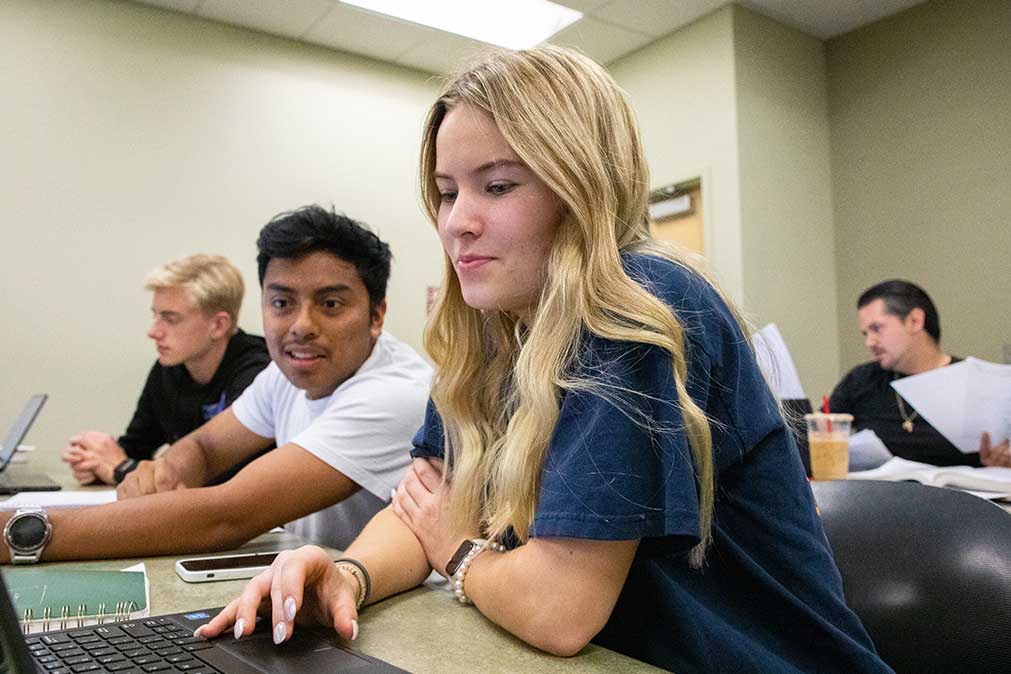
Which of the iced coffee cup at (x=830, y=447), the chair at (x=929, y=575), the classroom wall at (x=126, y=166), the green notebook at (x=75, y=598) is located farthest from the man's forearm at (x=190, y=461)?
the classroom wall at (x=126, y=166)

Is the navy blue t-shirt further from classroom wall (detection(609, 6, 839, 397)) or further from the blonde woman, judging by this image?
classroom wall (detection(609, 6, 839, 397))

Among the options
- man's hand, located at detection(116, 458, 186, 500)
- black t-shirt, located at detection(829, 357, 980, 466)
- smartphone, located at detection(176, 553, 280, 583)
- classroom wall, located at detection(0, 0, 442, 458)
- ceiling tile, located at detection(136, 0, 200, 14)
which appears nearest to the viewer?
smartphone, located at detection(176, 553, 280, 583)

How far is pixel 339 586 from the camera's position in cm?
81

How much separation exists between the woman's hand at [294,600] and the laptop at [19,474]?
Result: 151cm

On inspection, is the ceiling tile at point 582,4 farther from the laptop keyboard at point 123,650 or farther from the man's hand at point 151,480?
the laptop keyboard at point 123,650

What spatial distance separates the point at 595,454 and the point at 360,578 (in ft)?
1.05

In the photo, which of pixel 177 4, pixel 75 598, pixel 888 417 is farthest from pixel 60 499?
pixel 888 417

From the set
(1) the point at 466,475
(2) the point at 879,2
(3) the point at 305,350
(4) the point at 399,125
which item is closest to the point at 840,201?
(2) the point at 879,2

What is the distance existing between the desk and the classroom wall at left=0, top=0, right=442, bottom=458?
2.74 metres

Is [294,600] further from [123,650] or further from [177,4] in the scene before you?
[177,4]

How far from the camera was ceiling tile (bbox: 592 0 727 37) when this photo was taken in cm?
363

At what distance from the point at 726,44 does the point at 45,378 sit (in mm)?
3353

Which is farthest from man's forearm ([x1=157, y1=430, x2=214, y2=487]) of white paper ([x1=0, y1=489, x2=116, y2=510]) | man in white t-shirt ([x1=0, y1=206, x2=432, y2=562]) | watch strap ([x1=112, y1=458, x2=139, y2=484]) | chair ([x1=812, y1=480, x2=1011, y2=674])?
chair ([x1=812, y1=480, x2=1011, y2=674])

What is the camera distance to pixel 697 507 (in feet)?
2.41
